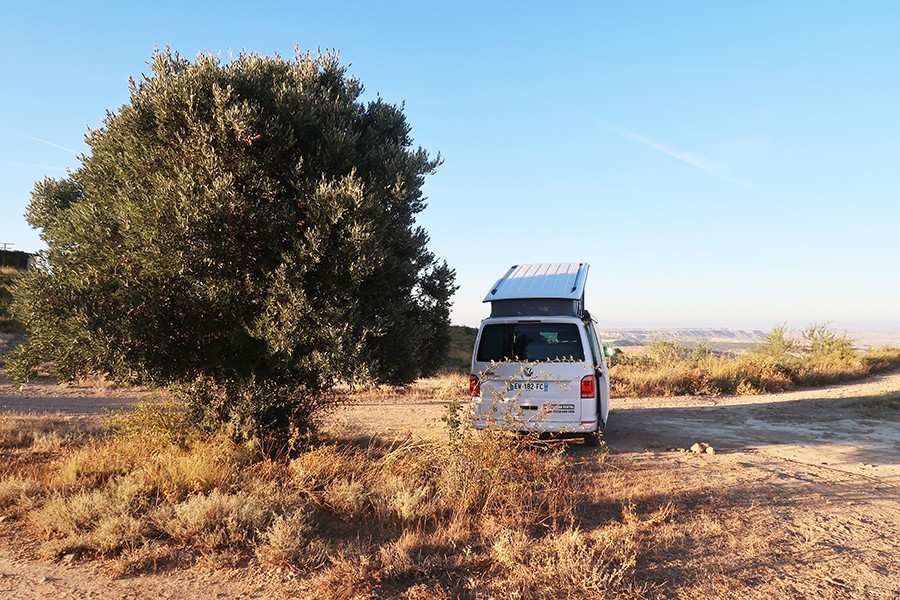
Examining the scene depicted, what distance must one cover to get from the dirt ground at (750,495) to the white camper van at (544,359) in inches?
30.0

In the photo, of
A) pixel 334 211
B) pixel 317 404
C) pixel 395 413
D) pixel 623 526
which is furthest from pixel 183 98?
pixel 395 413

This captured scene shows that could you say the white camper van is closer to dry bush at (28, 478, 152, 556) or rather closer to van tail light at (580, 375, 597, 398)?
van tail light at (580, 375, 597, 398)

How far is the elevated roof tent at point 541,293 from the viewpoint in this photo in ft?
29.9

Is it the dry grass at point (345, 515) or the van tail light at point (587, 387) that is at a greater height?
the van tail light at point (587, 387)

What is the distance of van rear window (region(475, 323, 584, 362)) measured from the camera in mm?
8742

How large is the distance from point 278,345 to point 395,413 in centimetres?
827

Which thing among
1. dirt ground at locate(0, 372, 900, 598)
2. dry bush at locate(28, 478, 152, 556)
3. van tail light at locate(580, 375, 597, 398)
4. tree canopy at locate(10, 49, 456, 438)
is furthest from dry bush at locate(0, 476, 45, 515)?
van tail light at locate(580, 375, 597, 398)

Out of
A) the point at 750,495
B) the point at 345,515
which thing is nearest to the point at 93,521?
the point at 345,515

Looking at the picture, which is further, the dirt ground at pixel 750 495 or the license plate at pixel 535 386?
the license plate at pixel 535 386

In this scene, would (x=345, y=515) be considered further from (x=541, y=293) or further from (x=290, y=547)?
(x=541, y=293)

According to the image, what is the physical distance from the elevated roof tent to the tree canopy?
7.81 feet

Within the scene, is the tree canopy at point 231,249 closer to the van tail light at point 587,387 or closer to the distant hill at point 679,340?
the van tail light at point 587,387

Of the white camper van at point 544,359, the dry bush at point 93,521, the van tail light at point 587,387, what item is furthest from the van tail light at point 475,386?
the dry bush at point 93,521

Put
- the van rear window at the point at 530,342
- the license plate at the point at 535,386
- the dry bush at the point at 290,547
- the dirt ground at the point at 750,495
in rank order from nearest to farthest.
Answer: the dirt ground at the point at 750,495
the dry bush at the point at 290,547
the license plate at the point at 535,386
the van rear window at the point at 530,342
